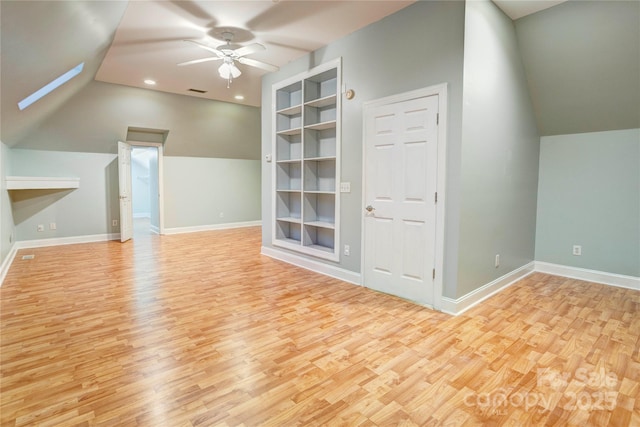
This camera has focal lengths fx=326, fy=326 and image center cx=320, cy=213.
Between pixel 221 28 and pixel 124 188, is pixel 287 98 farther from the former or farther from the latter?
pixel 124 188

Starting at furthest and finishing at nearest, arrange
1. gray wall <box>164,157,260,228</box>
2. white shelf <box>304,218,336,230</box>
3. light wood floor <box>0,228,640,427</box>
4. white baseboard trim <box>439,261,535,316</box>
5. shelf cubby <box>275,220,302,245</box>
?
gray wall <box>164,157,260,228</box> < shelf cubby <box>275,220,302,245</box> < white shelf <box>304,218,336,230</box> < white baseboard trim <box>439,261,535,316</box> < light wood floor <box>0,228,640,427</box>

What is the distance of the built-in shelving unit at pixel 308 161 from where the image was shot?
14.1ft

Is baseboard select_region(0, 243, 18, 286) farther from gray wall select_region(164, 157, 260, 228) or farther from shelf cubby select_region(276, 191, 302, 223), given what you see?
shelf cubby select_region(276, 191, 302, 223)

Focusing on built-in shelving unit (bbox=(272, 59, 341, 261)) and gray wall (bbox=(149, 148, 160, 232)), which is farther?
gray wall (bbox=(149, 148, 160, 232))

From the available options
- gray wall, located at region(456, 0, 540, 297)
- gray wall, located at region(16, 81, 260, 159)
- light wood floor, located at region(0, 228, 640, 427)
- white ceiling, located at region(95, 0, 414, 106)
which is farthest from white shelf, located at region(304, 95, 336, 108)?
gray wall, located at region(16, 81, 260, 159)

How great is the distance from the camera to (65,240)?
6.16m

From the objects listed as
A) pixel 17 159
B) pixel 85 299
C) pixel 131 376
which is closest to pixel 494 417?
pixel 131 376

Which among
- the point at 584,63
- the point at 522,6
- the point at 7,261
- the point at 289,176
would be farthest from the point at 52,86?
the point at 584,63

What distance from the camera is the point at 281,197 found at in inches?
204

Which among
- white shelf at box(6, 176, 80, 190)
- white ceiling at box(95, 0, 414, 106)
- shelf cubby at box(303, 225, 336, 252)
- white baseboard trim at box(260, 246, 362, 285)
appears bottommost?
white baseboard trim at box(260, 246, 362, 285)

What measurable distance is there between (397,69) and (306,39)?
1293 millimetres

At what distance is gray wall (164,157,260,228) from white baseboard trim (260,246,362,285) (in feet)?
10.1

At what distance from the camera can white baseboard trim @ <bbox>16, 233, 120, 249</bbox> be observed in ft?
18.9

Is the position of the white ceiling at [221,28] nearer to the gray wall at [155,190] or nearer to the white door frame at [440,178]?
the white door frame at [440,178]
